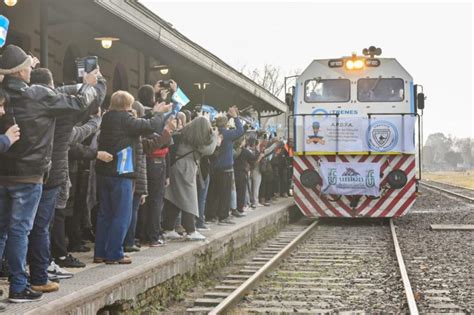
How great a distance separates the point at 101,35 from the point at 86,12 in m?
2.77

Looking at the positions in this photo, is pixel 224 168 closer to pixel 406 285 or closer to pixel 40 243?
pixel 406 285

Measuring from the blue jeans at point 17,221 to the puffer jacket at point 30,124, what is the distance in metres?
0.09

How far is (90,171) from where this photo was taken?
28.6 ft

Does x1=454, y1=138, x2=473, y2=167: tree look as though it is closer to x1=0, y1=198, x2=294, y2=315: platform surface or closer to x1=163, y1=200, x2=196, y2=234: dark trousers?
x1=163, y1=200, x2=196, y2=234: dark trousers

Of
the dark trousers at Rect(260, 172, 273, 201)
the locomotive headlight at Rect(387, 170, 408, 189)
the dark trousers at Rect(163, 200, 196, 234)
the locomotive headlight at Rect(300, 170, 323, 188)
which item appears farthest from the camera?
the dark trousers at Rect(260, 172, 273, 201)

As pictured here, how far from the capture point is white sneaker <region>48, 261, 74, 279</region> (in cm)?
663

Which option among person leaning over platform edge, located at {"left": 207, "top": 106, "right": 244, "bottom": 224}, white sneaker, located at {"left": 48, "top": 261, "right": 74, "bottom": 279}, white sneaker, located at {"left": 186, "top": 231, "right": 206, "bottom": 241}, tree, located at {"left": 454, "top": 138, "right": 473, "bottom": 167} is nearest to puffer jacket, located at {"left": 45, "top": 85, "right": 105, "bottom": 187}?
white sneaker, located at {"left": 48, "top": 261, "right": 74, "bottom": 279}

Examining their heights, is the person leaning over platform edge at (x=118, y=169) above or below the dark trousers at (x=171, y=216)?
above

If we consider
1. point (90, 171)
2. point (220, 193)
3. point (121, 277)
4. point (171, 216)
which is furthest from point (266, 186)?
point (121, 277)

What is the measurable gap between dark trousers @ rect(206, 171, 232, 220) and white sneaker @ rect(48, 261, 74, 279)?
5.85 m

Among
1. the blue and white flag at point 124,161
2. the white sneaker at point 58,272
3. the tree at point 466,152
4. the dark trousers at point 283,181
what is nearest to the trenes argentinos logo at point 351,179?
the dark trousers at point 283,181

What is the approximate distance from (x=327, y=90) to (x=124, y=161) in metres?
10.0

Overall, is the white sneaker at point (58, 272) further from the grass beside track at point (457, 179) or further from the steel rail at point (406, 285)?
the grass beside track at point (457, 179)

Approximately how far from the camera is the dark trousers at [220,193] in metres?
12.5
